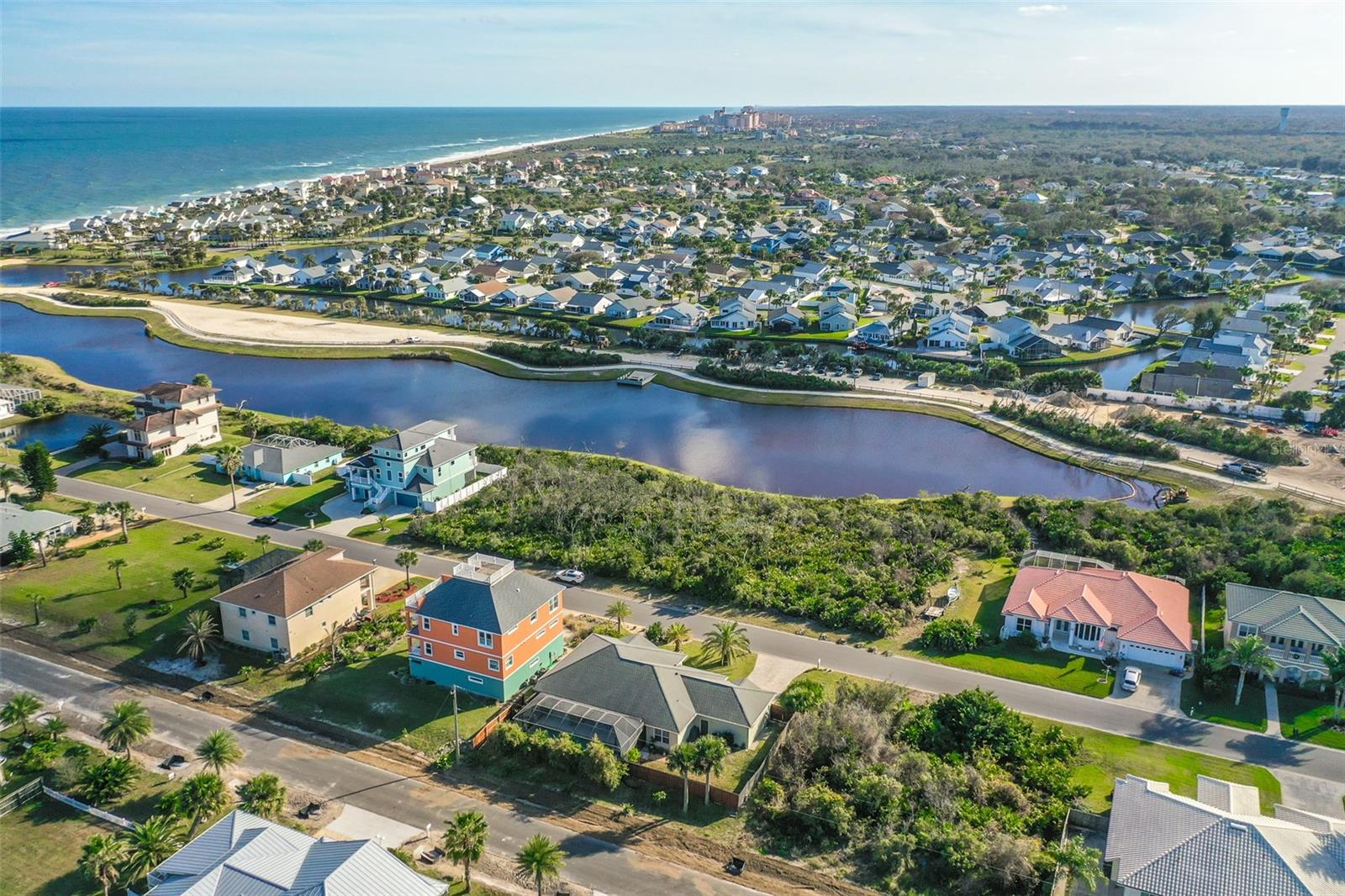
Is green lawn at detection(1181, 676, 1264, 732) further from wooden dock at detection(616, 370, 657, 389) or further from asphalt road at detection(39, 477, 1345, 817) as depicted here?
wooden dock at detection(616, 370, 657, 389)

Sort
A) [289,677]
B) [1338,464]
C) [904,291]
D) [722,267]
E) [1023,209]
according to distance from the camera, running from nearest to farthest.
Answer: [289,677] → [1338,464] → [904,291] → [722,267] → [1023,209]

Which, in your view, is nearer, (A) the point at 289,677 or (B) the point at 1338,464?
(A) the point at 289,677

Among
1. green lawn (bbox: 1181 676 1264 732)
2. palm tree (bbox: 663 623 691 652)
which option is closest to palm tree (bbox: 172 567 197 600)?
palm tree (bbox: 663 623 691 652)

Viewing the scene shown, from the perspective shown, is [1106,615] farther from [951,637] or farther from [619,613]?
[619,613]

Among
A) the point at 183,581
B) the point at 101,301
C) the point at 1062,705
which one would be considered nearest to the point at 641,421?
the point at 183,581

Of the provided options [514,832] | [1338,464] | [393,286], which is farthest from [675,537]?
[393,286]

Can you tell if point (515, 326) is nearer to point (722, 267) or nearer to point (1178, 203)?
point (722, 267)
